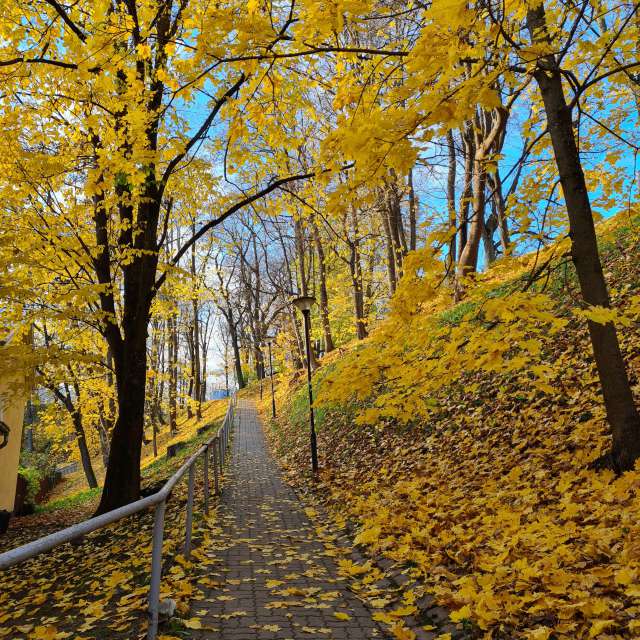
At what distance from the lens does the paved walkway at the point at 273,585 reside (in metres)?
3.32

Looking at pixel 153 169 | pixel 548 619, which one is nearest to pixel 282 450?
pixel 153 169

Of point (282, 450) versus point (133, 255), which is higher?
point (133, 255)

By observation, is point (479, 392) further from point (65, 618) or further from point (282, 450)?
point (282, 450)

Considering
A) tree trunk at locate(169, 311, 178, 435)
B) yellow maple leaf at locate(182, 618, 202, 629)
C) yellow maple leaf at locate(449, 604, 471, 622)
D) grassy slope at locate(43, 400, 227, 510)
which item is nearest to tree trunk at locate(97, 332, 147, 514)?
yellow maple leaf at locate(182, 618, 202, 629)

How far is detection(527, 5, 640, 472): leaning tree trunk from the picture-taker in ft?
15.0

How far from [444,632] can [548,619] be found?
0.65 meters

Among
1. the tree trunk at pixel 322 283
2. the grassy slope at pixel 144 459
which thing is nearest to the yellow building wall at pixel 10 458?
the grassy slope at pixel 144 459

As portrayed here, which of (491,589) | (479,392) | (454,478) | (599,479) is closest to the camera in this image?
(491,589)

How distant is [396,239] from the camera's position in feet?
58.2

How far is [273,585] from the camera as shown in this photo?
4195mm

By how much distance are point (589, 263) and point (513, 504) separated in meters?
2.47

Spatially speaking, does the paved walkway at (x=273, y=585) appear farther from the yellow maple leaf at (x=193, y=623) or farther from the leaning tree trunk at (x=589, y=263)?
the leaning tree trunk at (x=589, y=263)

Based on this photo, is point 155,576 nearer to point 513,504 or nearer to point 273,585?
point 273,585

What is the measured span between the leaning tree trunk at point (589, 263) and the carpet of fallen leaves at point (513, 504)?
368 mm
